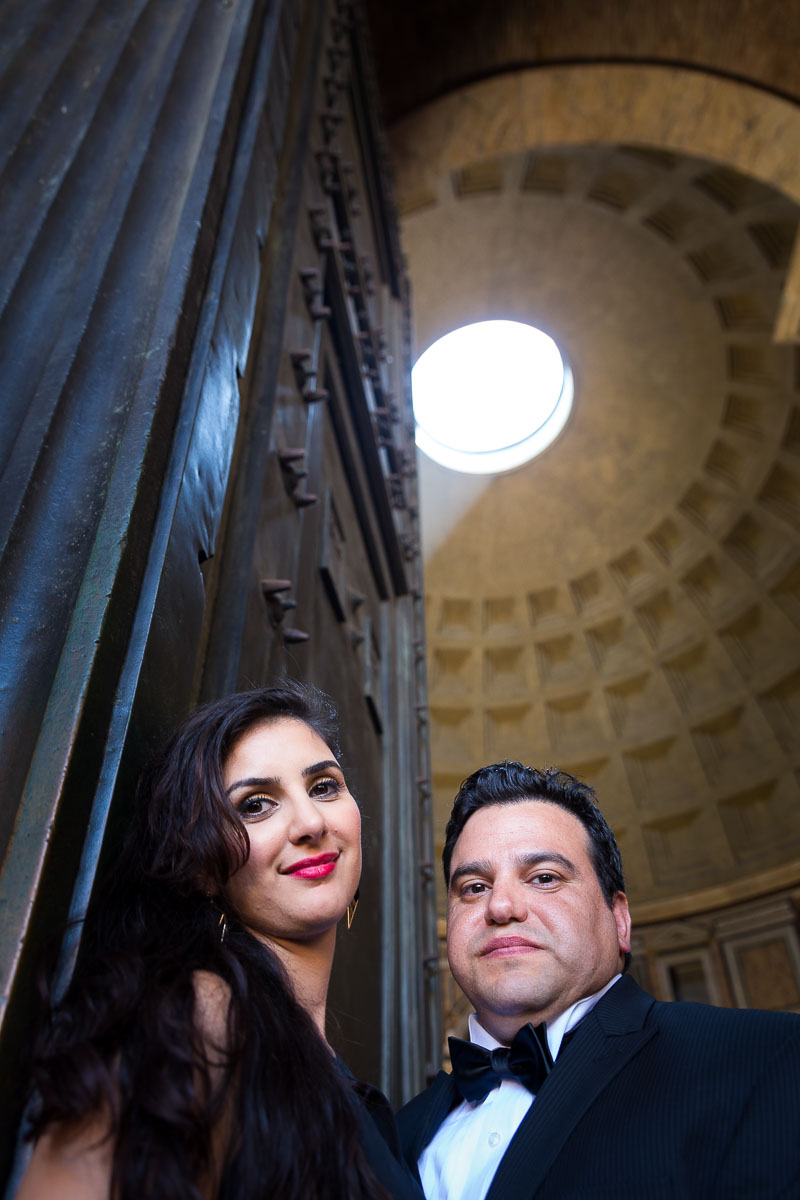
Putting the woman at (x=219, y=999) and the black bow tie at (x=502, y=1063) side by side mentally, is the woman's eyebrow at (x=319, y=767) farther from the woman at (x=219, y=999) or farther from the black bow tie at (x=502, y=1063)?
the black bow tie at (x=502, y=1063)

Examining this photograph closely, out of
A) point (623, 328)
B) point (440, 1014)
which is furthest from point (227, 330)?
point (623, 328)

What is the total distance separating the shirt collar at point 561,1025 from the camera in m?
1.49

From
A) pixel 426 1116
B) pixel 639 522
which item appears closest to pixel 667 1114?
pixel 426 1116

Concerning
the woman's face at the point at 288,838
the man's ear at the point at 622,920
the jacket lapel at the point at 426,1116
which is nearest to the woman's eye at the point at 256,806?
the woman's face at the point at 288,838

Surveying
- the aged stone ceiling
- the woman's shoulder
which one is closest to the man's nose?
the woman's shoulder

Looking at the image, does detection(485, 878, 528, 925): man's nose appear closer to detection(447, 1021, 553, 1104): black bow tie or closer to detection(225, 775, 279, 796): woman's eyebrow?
detection(447, 1021, 553, 1104): black bow tie

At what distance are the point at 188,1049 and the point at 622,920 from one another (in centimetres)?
124

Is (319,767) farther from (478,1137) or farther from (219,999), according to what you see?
(478,1137)

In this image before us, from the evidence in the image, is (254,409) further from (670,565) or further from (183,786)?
(670,565)

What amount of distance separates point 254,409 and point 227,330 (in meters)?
0.38

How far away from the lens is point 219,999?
92cm

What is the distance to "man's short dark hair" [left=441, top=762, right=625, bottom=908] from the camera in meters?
1.80

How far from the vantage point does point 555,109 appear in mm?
7785

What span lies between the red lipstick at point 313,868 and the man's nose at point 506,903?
49cm
